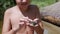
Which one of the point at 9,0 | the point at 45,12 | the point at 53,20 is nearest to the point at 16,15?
the point at 53,20

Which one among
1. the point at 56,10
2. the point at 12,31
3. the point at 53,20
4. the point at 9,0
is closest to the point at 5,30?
the point at 12,31

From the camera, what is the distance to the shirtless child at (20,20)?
42 cm

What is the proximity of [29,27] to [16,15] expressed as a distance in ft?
0.21

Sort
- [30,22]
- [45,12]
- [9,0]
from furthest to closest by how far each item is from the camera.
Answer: [9,0] → [45,12] → [30,22]

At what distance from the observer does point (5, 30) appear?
453mm

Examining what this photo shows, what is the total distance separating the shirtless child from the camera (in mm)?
425

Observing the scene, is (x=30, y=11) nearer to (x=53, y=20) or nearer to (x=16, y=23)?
(x=16, y=23)

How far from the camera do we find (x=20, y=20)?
0.42 metres

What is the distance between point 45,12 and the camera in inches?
54.8

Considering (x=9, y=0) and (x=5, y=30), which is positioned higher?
(x=9, y=0)

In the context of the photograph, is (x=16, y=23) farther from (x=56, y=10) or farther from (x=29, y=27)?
(x=56, y=10)

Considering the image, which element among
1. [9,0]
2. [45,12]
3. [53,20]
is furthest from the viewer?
[9,0]

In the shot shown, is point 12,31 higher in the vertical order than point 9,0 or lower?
lower

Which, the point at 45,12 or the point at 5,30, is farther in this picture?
the point at 45,12
